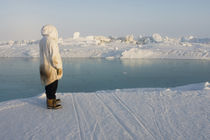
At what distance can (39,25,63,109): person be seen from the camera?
8.78 feet

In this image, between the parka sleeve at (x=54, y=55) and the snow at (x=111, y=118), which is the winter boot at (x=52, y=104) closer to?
the snow at (x=111, y=118)

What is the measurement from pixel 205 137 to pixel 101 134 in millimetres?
1190

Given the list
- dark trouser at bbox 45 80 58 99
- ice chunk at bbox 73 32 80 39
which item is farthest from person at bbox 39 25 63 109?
ice chunk at bbox 73 32 80 39

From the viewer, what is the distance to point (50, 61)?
271 cm

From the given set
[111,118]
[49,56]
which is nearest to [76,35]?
[49,56]

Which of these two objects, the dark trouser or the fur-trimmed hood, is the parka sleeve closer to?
the fur-trimmed hood

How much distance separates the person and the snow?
12.1 inches

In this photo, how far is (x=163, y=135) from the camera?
7.20ft

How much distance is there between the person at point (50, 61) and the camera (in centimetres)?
268

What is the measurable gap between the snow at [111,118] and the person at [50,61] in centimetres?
31

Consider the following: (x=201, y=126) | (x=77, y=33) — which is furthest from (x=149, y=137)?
(x=77, y=33)

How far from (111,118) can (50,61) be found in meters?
1.20

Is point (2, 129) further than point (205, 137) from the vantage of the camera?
Yes

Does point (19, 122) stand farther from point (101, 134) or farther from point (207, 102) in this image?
point (207, 102)
